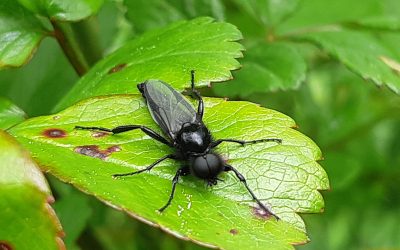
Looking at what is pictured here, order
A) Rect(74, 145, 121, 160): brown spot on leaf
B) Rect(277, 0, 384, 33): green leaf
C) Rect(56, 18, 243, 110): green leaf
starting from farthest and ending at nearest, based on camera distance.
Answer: Rect(277, 0, 384, 33): green leaf, Rect(56, 18, 243, 110): green leaf, Rect(74, 145, 121, 160): brown spot on leaf

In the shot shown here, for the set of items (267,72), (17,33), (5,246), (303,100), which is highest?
(17,33)

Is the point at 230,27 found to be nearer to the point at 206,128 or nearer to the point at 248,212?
the point at 206,128

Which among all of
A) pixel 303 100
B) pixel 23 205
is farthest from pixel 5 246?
pixel 303 100

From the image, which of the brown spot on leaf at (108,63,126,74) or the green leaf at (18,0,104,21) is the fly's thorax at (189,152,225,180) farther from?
the green leaf at (18,0,104,21)

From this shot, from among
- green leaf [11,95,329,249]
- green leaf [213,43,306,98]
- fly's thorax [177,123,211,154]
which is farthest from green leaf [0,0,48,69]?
green leaf [213,43,306,98]

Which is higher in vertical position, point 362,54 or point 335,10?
point 362,54

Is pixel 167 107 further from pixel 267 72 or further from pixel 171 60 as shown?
pixel 267 72

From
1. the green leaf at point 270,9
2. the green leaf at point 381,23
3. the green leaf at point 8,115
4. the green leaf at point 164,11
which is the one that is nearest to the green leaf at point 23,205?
the green leaf at point 8,115
